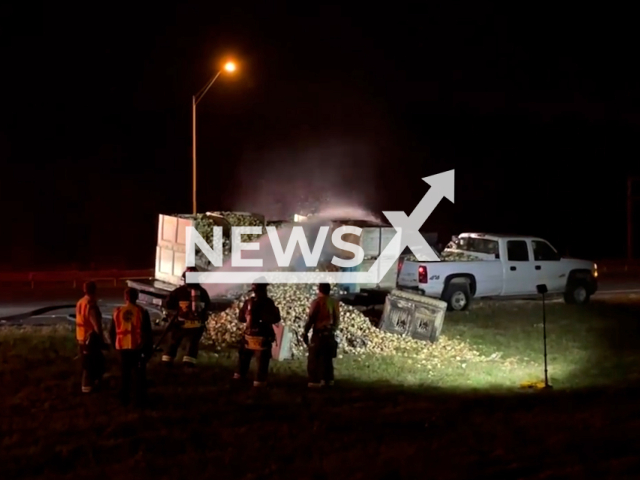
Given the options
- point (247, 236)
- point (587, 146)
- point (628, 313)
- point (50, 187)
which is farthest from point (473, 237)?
point (587, 146)

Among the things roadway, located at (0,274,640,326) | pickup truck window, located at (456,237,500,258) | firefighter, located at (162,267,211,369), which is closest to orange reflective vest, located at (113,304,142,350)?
firefighter, located at (162,267,211,369)

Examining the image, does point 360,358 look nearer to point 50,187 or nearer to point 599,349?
point 599,349

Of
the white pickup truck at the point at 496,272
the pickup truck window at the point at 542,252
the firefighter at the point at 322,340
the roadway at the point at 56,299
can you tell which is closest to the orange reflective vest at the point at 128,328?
the firefighter at the point at 322,340

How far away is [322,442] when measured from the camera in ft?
26.7

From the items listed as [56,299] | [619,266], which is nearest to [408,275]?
[56,299]

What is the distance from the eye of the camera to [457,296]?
19469 mm

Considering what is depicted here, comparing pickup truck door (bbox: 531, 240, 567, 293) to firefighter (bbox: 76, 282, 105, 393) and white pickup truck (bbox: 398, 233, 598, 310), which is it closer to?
white pickup truck (bbox: 398, 233, 598, 310)

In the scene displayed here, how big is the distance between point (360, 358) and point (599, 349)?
4.27 m

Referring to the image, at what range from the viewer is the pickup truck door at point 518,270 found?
65.9 feet

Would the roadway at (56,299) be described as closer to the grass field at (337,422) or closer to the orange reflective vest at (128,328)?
the grass field at (337,422)

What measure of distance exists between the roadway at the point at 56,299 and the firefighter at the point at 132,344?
7440 millimetres

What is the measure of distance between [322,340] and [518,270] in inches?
399

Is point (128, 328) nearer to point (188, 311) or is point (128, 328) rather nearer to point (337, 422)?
point (188, 311)

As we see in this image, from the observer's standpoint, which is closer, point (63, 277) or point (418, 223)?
point (63, 277)
